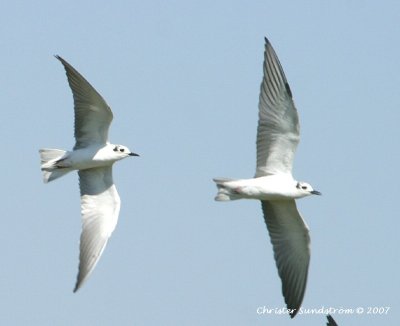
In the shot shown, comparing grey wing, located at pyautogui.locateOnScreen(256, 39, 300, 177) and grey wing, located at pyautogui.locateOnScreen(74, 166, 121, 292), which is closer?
grey wing, located at pyautogui.locateOnScreen(256, 39, 300, 177)

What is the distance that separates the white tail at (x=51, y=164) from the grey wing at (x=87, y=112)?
378mm

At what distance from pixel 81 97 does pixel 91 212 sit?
2421 mm

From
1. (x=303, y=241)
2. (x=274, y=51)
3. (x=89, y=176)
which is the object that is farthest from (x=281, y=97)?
(x=89, y=176)

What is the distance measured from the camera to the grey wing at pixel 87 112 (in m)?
24.2

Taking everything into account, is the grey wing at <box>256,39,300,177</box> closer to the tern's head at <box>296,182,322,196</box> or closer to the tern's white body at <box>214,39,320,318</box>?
the tern's white body at <box>214,39,320,318</box>

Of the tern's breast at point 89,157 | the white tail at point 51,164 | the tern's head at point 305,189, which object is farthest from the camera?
the white tail at point 51,164

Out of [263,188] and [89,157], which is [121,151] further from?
[263,188]

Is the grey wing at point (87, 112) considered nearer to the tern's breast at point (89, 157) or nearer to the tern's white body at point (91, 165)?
the tern's white body at point (91, 165)

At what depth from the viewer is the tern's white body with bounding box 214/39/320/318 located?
2319 cm

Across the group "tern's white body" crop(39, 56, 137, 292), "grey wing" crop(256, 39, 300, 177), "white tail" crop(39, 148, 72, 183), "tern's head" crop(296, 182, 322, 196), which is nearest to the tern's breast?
"tern's white body" crop(39, 56, 137, 292)

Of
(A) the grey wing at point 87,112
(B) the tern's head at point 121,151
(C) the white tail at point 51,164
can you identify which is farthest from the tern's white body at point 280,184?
(C) the white tail at point 51,164

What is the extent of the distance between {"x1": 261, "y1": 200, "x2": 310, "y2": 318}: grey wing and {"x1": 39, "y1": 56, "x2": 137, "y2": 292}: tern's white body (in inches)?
120

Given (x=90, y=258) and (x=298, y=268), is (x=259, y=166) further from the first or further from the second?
(x=90, y=258)

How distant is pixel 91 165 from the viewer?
24734 mm
